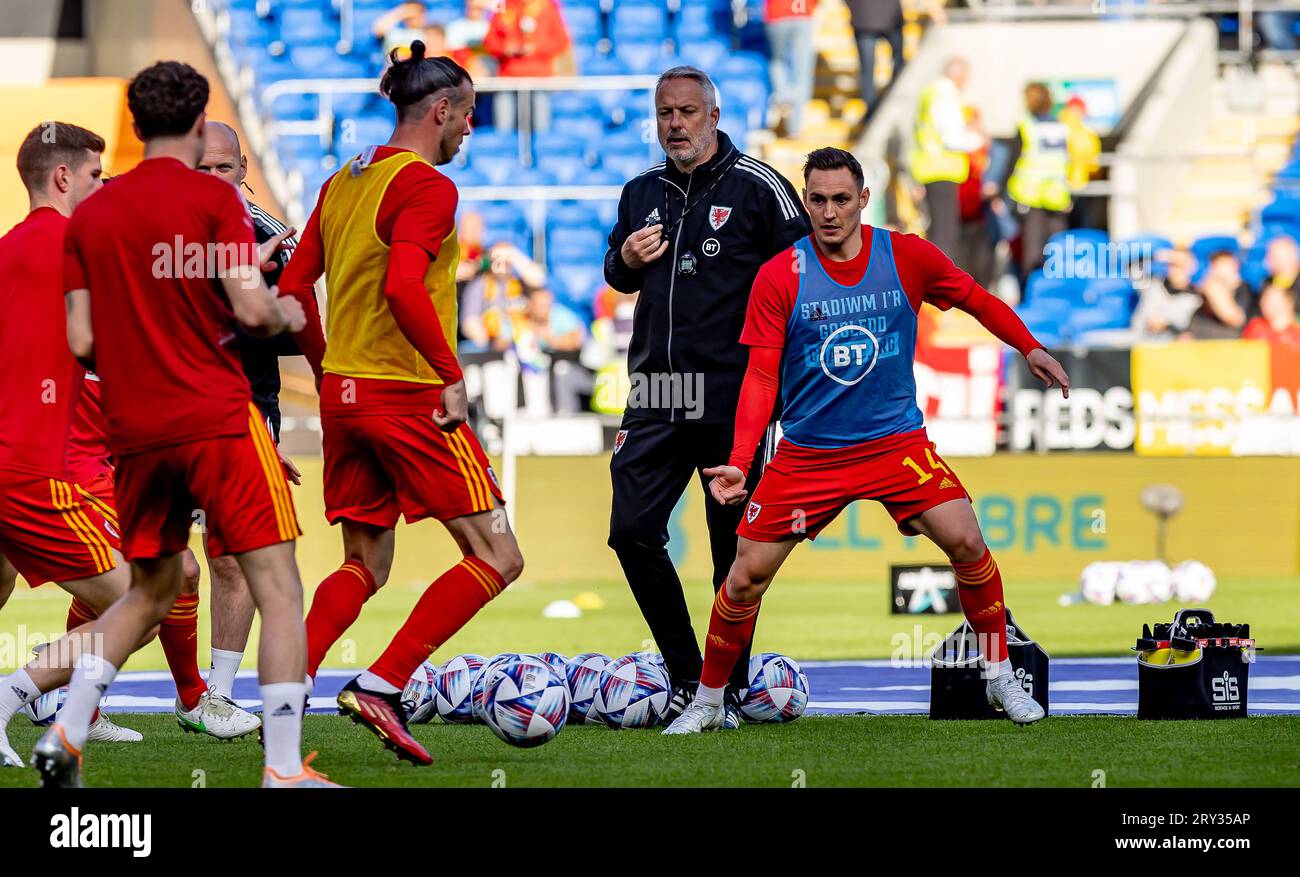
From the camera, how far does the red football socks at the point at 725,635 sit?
7676 millimetres

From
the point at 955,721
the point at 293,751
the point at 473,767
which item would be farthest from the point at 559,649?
the point at 293,751

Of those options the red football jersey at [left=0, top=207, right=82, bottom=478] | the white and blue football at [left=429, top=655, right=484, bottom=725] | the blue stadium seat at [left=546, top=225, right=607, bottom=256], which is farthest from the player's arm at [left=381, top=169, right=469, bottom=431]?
the blue stadium seat at [left=546, top=225, right=607, bottom=256]

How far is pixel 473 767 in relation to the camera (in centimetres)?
663

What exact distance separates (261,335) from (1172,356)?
1401 centimetres

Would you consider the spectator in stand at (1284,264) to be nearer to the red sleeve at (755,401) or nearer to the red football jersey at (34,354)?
the red sleeve at (755,401)

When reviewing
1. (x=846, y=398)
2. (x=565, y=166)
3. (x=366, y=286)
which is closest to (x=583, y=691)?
(x=846, y=398)

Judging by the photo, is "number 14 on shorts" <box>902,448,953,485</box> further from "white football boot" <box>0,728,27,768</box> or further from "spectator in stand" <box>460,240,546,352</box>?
"spectator in stand" <box>460,240,546,352</box>

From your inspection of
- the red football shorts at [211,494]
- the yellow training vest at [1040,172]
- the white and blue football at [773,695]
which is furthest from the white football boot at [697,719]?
the yellow training vest at [1040,172]

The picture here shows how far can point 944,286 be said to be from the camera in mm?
7727

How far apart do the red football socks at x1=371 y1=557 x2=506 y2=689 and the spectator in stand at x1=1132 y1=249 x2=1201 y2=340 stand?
14371 millimetres

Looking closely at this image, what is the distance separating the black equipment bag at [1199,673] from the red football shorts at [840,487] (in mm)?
1310

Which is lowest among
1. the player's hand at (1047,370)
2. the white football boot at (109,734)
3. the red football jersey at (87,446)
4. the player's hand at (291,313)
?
the white football boot at (109,734)

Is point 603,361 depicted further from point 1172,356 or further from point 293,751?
point 293,751

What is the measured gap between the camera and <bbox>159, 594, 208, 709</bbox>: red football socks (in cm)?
784
